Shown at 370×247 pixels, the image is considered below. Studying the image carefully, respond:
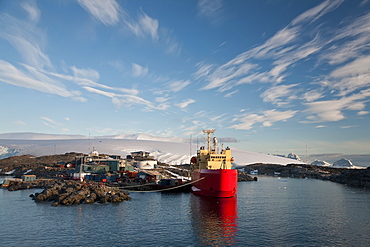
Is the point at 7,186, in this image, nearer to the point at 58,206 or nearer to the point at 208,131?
the point at 58,206

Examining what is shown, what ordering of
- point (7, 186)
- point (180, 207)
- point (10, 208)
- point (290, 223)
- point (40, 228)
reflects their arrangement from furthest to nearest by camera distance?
1. point (7, 186)
2. point (180, 207)
3. point (10, 208)
4. point (290, 223)
5. point (40, 228)

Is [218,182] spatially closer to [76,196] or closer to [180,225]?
[180,225]

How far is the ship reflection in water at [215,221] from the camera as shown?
26344 mm

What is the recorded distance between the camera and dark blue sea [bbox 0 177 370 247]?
25.6 meters

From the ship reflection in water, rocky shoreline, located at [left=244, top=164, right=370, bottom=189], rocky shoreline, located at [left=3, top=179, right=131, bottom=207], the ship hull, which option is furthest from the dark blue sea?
rocky shoreline, located at [left=244, top=164, right=370, bottom=189]

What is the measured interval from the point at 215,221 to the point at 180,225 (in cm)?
522

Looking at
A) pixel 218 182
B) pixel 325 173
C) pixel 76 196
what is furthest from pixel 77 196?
pixel 325 173

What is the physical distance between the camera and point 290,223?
110ft

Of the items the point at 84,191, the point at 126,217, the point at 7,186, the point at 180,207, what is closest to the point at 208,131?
the point at 180,207

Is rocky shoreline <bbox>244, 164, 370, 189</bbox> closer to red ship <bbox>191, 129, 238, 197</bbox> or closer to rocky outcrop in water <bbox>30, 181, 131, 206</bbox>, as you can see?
red ship <bbox>191, 129, 238, 197</bbox>

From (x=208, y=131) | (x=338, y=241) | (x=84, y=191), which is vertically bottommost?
(x=338, y=241)

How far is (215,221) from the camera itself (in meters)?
34.2

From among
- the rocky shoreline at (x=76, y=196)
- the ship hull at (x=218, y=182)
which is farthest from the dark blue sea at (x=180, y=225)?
the ship hull at (x=218, y=182)

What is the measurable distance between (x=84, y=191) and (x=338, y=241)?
4062cm
